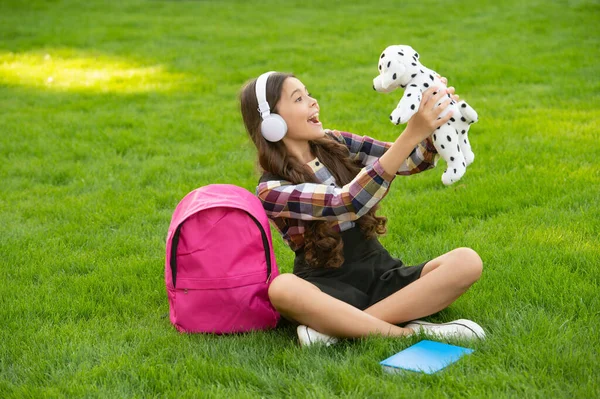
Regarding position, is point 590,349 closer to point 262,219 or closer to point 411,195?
point 262,219

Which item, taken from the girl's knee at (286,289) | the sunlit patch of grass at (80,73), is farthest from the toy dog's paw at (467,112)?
the sunlit patch of grass at (80,73)

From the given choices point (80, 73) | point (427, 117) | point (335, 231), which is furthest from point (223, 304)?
point (80, 73)

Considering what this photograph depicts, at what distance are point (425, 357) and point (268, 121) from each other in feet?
3.66

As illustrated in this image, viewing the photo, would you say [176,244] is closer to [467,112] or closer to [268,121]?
[268,121]

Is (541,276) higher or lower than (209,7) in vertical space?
lower

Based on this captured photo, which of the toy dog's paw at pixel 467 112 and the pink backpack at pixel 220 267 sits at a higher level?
the toy dog's paw at pixel 467 112

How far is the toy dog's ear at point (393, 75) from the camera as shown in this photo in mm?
2898

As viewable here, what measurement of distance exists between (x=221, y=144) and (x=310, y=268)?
2854 millimetres

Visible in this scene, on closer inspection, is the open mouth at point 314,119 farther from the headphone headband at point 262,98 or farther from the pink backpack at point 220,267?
the pink backpack at point 220,267

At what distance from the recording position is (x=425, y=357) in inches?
108

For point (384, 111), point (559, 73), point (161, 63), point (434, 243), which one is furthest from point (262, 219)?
point (161, 63)

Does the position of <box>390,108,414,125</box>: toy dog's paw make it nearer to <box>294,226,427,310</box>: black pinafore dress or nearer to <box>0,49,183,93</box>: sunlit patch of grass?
<box>294,226,427,310</box>: black pinafore dress

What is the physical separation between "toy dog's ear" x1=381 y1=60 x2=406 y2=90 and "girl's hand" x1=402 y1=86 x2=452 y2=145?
0.38 feet

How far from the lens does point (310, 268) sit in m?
3.33
